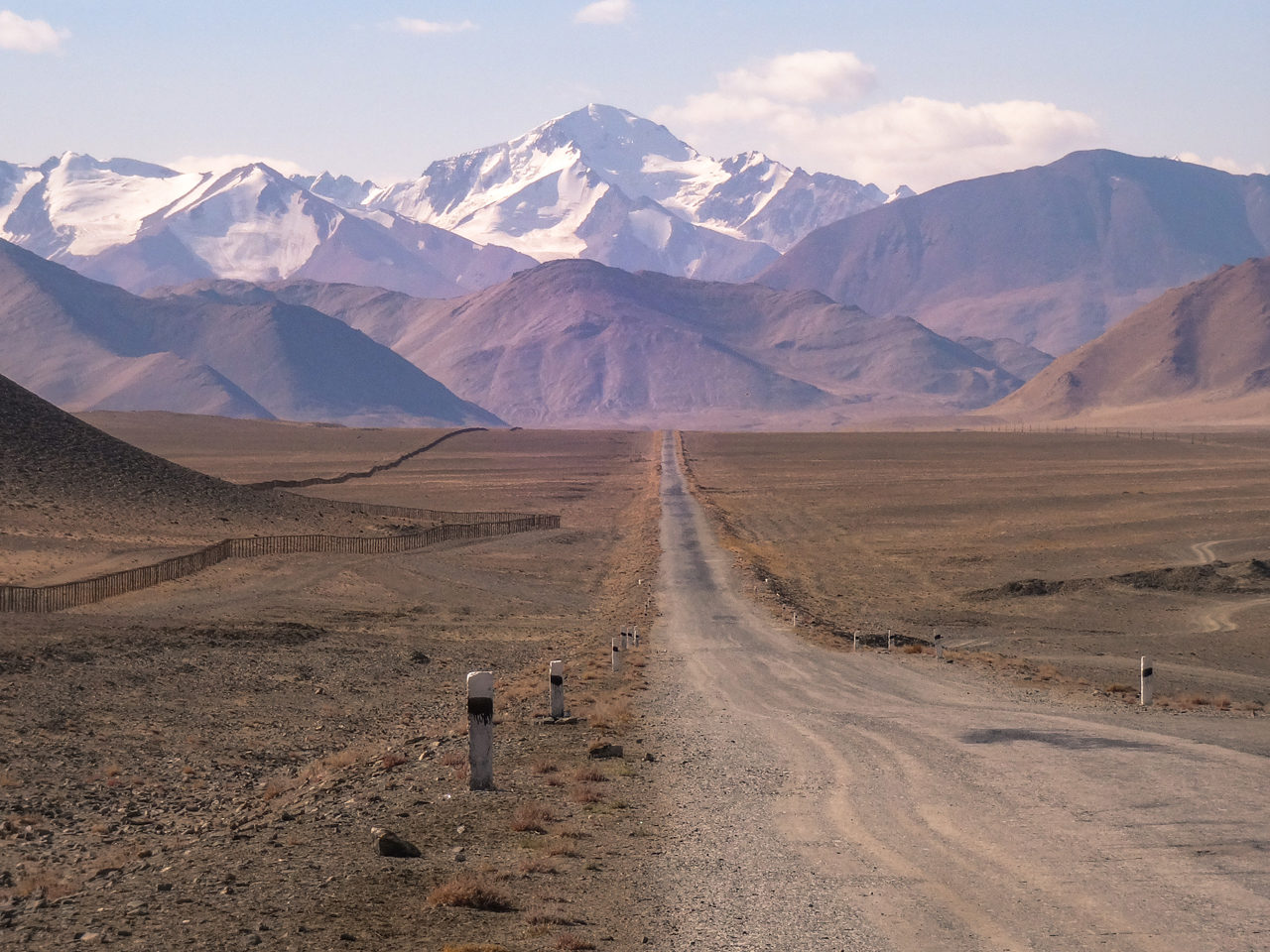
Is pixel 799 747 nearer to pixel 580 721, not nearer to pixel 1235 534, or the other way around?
pixel 580 721

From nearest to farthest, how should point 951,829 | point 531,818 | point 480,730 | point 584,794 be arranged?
point 951,829
point 531,818
point 584,794
point 480,730

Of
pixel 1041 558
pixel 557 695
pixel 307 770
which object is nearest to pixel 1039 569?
pixel 1041 558

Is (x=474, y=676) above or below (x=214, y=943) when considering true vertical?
above

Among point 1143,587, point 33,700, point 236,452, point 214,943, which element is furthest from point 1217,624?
point 236,452

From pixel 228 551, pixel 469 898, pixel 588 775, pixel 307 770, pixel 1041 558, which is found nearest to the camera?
pixel 469 898

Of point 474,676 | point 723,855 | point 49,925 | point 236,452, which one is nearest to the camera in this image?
point 49,925

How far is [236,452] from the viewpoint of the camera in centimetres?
13525

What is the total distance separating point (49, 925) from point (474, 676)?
499 centimetres

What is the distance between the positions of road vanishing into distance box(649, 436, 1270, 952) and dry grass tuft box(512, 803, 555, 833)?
3.69 feet

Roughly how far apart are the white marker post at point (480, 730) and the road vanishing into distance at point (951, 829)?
1.82m

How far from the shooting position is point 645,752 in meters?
16.6

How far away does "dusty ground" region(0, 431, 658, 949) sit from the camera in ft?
32.7

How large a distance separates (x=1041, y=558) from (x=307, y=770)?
4213 centimetres

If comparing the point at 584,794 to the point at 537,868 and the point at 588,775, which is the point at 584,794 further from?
the point at 537,868
